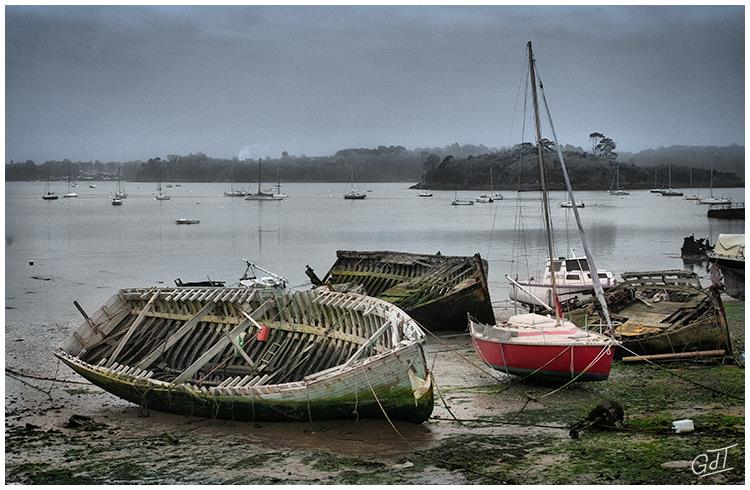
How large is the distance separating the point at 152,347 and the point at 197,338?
78 centimetres

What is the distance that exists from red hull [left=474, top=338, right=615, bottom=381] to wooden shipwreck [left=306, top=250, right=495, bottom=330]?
636 centimetres

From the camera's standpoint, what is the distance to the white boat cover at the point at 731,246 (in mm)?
26812

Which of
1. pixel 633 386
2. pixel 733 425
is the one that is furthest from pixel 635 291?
pixel 733 425

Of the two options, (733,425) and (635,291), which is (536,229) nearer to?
(635,291)

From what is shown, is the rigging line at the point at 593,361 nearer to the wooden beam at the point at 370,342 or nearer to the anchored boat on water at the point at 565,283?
the wooden beam at the point at 370,342

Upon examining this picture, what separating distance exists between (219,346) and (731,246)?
1683 cm

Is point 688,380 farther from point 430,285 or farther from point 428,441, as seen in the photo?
point 430,285

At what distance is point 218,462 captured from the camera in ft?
41.4

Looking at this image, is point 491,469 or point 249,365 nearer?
point 491,469

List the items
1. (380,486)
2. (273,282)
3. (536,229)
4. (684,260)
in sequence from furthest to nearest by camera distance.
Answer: (536,229), (684,260), (273,282), (380,486)

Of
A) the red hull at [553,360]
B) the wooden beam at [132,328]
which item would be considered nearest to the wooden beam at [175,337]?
the wooden beam at [132,328]

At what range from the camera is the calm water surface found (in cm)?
3825

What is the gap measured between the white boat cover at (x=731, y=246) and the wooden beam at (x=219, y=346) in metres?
15.4

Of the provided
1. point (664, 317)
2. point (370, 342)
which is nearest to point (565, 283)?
point (664, 317)
